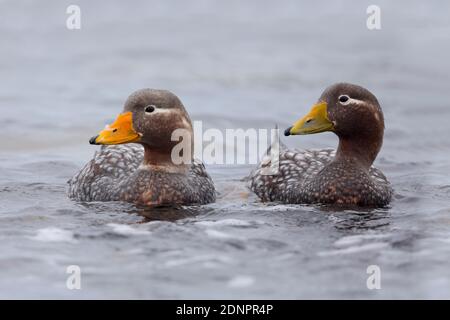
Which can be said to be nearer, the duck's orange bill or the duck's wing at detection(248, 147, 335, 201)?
the duck's orange bill

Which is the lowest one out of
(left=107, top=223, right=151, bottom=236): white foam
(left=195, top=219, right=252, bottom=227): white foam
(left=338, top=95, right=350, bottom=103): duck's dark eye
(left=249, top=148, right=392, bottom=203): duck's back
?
(left=195, top=219, right=252, bottom=227): white foam

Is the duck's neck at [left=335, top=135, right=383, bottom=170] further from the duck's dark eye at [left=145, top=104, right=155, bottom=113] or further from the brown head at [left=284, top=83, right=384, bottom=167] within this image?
the duck's dark eye at [left=145, top=104, right=155, bottom=113]

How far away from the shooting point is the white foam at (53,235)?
36.1ft

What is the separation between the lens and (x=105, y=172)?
1352 cm

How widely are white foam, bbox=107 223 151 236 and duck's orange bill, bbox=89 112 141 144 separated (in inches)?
48.0

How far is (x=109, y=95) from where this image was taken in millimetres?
20516

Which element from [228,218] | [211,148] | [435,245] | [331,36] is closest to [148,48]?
[331,36]

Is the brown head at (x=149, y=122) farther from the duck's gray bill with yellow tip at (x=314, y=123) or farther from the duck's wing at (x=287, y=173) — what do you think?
the duck's wing at (x=287, y=173)

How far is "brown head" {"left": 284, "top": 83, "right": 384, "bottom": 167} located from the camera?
42.6 ft

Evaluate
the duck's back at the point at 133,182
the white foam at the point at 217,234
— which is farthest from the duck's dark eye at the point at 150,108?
the white foam at the point at 217,234

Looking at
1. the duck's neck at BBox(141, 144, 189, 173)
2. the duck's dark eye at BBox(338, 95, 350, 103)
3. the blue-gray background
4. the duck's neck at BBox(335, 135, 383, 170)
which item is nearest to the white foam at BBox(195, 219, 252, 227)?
the blue-gray background

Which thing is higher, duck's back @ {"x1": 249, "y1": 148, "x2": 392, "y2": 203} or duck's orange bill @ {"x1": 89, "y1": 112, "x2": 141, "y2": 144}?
duck's orange bill @ {"x1": 89, "y1": 112, "x2": 141, "y2": 144}

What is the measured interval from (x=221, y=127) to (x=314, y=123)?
5911mm

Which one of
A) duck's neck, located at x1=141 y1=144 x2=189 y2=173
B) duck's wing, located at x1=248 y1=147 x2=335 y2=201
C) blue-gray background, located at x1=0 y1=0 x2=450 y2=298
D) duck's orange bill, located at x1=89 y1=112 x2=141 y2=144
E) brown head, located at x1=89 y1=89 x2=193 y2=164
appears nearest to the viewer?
blue-gray background, located at x1=0 y1=0 x2=450 y2=298
